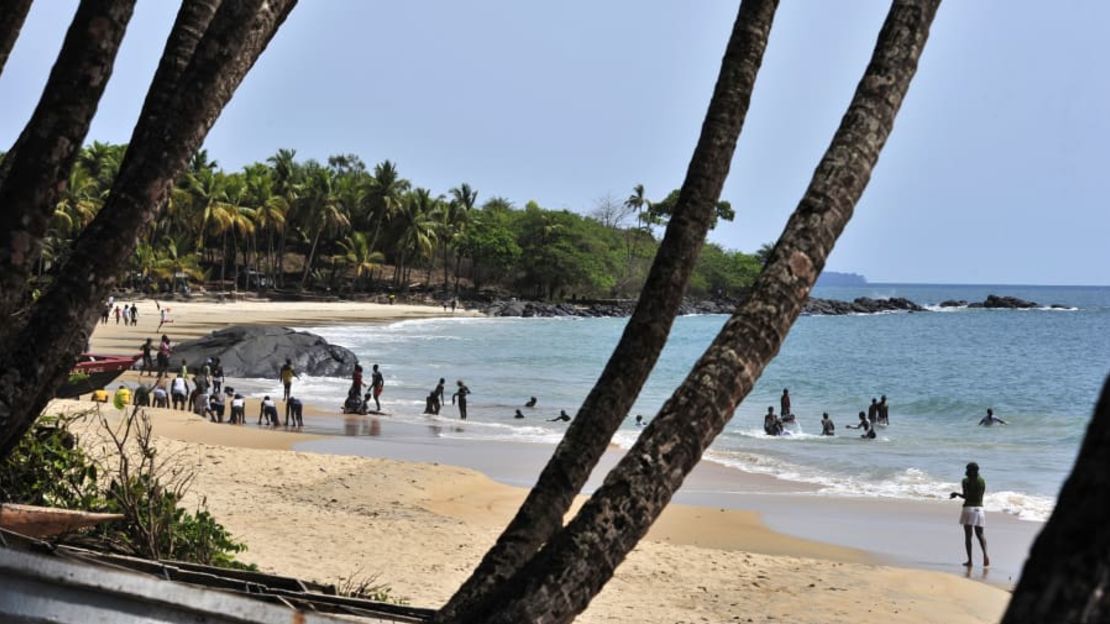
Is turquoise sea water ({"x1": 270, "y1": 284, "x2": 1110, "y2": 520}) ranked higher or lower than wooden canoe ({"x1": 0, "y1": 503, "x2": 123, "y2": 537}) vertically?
lower

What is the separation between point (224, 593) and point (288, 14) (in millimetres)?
2535

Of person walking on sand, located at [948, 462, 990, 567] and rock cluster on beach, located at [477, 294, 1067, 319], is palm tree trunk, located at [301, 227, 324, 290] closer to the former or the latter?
rock cluster on beach, located at [477, 294, 1067, 319]

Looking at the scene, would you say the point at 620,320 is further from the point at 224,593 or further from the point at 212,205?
the point at 224,593

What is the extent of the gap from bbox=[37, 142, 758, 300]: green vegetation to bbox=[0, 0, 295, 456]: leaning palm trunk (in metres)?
66.3

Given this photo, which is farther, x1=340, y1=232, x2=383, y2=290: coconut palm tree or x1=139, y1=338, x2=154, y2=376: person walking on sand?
x1=340, y1=232, x2=383, y2=290: coconut palm tree

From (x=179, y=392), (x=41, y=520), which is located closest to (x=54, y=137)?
(x=41, y=520)

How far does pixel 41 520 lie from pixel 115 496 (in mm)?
1265

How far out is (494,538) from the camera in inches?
546

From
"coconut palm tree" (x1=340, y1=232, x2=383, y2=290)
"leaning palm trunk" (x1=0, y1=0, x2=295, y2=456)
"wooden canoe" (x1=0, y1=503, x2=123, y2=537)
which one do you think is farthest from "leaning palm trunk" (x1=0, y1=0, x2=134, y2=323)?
"coconut palm tree" (x1=340, y1=232, x2=383, y2=290)

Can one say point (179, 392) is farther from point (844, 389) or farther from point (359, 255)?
point (359, 255)

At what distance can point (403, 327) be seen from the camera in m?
69.6

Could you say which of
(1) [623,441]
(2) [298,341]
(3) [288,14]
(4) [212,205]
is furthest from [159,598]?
(4) [212,205]

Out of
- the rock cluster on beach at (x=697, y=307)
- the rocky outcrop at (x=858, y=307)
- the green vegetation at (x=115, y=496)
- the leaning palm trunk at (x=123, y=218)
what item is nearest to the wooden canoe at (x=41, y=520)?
the leaning palm trunk at (x=123, y=218)

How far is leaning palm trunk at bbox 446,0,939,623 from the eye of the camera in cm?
337
